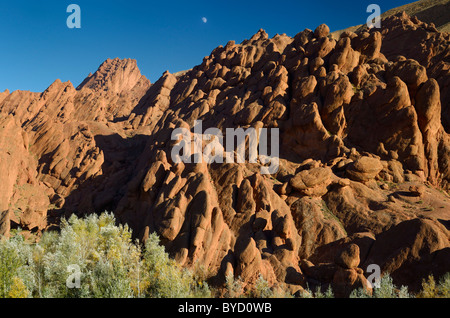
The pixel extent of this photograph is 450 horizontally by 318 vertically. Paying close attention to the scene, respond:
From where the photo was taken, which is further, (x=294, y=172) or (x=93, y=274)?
(x=294, y=172)

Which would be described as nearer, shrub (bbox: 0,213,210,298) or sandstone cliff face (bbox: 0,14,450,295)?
shrub (bbox: 0,213,210,298)

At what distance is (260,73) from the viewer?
264 feet

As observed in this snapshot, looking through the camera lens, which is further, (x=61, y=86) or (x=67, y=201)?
(x=61, y=86)

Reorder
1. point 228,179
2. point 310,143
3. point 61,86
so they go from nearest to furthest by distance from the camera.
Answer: point 228,179
point 310,143
point 61,86

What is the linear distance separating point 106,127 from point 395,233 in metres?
83.3

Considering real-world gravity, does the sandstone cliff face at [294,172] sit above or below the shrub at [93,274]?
above

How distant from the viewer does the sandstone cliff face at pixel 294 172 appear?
3450cm

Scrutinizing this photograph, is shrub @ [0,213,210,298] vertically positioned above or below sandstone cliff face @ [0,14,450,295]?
below

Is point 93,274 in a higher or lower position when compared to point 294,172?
lower

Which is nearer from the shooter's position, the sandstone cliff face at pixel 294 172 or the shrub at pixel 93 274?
the shrub at pixel 93 274

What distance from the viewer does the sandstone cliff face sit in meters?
34.5

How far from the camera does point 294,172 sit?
55.2m
